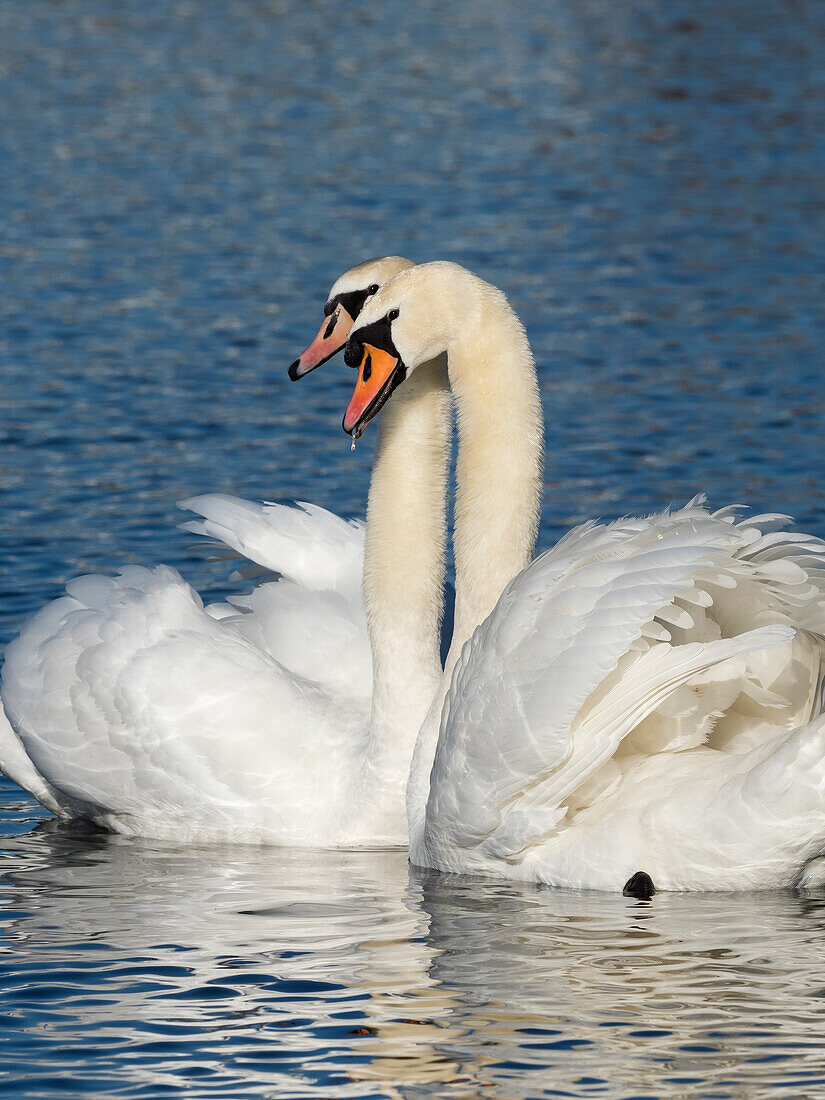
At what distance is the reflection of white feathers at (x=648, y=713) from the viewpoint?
21.8 feet

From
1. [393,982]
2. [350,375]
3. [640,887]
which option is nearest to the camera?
[393,982]

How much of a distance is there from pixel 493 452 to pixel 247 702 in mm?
1343

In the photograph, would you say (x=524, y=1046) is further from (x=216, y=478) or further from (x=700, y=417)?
(x=700, y=417)

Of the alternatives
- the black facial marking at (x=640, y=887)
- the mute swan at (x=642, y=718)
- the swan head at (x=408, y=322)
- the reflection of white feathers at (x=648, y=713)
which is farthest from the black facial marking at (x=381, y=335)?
the black facial marking at (x=640, y=887)

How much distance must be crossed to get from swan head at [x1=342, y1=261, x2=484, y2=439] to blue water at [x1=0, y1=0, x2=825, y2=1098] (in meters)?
1.78

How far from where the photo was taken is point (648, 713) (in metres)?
6.78

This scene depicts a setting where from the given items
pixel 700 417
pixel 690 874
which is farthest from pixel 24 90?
pixel 690 874

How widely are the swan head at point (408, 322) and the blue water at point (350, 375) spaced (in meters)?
1.78

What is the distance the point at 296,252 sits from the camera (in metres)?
19.3

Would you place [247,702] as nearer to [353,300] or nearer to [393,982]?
[353,300]

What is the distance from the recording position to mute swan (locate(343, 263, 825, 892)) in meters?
6.64

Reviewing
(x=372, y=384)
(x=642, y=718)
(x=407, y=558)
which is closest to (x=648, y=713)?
(x=642, y=718)

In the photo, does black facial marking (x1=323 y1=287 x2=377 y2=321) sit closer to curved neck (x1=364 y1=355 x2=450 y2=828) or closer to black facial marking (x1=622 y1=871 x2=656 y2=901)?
curved neck (x1=364 y1=355 x2=450 y2=828)

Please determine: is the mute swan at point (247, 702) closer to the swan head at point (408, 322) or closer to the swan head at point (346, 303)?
the swan head at point (346, 303)
